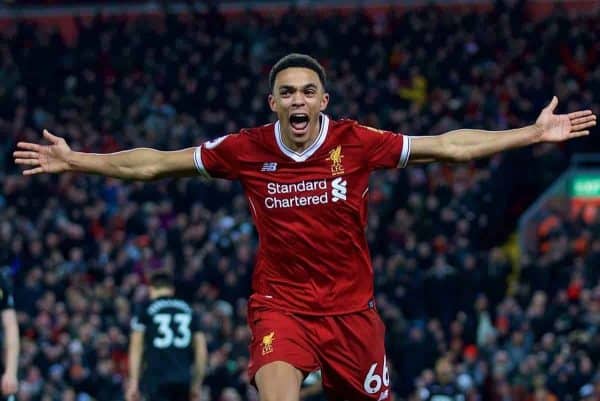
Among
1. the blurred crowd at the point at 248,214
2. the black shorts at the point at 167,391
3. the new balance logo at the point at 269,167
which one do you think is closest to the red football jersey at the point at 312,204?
the new balance logo at the point at 269,167

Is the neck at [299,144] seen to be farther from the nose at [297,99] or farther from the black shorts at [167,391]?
the black shorts at [167,391]

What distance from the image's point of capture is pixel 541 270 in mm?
18469

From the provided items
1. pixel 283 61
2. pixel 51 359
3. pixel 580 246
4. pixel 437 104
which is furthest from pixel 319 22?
pixel 283 61

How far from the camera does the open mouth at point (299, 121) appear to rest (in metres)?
8.20

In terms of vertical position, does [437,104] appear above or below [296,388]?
above

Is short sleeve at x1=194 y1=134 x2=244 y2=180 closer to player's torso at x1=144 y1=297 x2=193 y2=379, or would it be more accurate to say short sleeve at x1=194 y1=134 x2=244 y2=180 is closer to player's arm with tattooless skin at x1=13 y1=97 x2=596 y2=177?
player's arm with tattooless skin at x1=13 y1=97 x2=596 y2=177

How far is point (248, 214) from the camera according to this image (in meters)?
20.8

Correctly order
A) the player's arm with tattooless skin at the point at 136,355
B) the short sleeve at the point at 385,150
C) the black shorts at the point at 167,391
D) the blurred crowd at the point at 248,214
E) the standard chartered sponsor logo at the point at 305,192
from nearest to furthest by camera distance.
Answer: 1. the standard chartered sponsor logo at the point at 305,192
2. the short sleeve at the point at 385,150
3. the player's arm with tattooless skin at the point at 136,355
4. the black shorts at the point at 167,391
5. the blurred crowd at the point at 248,214

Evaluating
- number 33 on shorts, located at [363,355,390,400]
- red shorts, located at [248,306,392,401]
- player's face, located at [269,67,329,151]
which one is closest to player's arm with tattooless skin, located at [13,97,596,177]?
player's face, located at [269,67,329,151]

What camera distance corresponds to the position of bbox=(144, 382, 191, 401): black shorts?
42.7 feet

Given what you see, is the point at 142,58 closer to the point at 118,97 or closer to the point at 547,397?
the point at 118,97

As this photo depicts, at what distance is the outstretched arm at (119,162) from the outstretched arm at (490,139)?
1272mm

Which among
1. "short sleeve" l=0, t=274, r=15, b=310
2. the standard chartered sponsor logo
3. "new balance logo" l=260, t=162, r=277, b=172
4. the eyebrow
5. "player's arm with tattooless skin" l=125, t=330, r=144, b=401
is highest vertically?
the eyebrow

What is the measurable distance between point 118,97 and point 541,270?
9.80 meters
